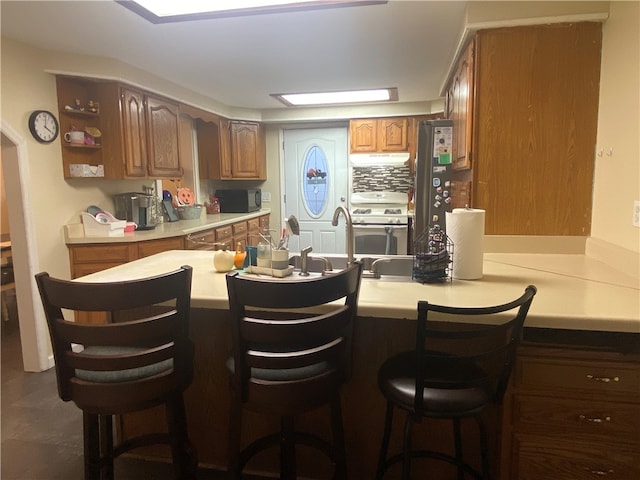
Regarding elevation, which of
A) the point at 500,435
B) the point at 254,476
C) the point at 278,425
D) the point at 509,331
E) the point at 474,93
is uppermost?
the point at 474,93

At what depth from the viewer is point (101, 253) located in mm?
3289

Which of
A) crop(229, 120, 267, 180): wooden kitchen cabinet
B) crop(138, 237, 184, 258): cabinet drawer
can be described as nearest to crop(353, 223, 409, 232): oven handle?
crop(229, 120, 267, 180): wooden kitchen cabinet

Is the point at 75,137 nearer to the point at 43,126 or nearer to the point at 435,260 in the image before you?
the point at 43,126

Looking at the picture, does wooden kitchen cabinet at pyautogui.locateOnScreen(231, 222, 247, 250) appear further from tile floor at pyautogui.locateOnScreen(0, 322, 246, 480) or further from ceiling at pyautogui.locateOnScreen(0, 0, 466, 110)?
tile floor at pyautogui.locateOnScreen(0, 322, 246, 480)

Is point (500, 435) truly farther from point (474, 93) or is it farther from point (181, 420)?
point (474, 93)

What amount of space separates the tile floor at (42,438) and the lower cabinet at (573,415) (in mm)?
1284

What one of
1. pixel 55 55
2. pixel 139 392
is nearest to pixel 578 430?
pixel 139 392

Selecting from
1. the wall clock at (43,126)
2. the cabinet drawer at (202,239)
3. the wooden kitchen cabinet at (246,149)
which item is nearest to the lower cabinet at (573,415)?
the cabinet drawer at (202,239)

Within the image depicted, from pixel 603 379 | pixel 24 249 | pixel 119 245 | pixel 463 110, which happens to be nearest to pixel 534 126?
pixel 463 110

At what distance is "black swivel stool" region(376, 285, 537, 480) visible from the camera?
118 cm

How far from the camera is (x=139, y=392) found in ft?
4.39

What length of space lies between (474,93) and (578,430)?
68.3 inches

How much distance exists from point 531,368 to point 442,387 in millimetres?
363

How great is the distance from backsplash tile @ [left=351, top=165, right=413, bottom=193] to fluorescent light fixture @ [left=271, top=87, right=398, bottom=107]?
0.83m
